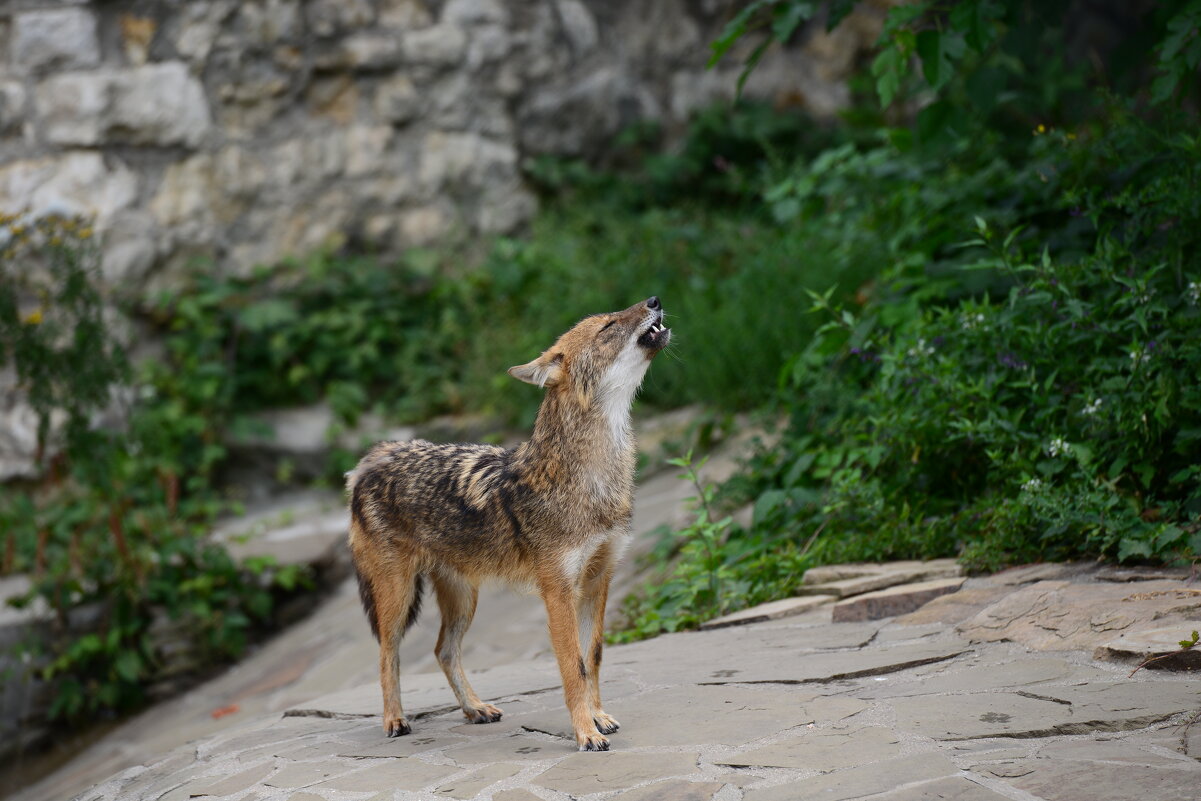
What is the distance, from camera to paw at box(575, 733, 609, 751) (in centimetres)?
404

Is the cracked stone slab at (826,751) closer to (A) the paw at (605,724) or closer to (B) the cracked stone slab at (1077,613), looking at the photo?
(A) the paw at (605,724)

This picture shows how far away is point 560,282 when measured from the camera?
1082 centimetres

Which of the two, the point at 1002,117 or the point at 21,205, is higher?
the point at 21,205

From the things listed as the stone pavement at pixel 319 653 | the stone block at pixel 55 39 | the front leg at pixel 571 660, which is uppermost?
the stone block at pixel 55 39

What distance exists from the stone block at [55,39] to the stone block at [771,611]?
27.6 ft

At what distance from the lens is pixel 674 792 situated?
349cm

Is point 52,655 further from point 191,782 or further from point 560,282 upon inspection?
point 560,282

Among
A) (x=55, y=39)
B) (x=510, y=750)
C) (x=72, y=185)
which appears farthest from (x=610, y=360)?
(x=55, y=39)

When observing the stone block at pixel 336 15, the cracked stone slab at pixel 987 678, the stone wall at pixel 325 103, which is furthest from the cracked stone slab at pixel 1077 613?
the stone block at pixel 336 15

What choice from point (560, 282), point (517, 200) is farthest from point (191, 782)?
point (517, 200)

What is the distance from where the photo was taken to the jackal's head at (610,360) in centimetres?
451

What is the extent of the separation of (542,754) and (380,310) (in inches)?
311

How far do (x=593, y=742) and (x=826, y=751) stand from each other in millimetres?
894

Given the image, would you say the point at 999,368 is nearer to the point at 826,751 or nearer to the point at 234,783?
the point at 826,751
